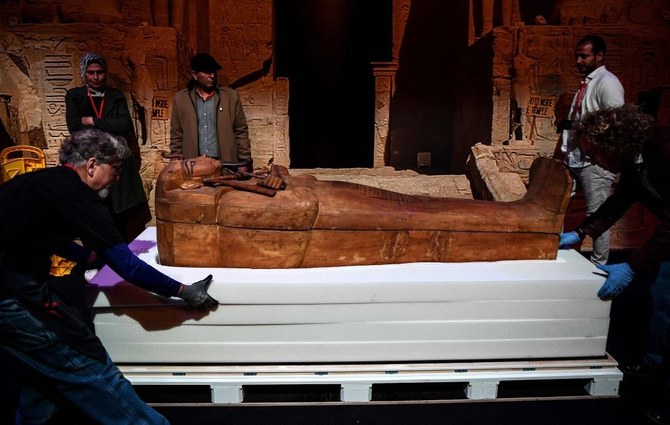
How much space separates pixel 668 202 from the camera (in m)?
2.95

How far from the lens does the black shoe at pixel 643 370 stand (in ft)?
10.8

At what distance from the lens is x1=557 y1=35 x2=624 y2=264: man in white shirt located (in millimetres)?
4234

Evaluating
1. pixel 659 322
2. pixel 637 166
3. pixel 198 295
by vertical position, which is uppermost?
pixel 637 166

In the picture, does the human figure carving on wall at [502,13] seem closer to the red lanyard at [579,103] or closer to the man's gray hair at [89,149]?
the red lanyard at [579,103]

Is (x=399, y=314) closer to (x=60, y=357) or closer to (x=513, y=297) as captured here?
(x=513, y=297)

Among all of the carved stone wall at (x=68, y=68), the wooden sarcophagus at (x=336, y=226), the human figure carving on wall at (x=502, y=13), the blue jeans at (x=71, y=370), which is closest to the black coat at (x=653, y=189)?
the wooden sarcophagus at (x=336, y=226)

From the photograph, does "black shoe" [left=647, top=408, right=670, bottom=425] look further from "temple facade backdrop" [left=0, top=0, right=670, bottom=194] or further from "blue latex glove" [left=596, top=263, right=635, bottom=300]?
"temple facade backdrop" [left=0, top=0, right=670, bottom=194]

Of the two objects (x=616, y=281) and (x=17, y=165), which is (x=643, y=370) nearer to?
(x=616, y=281)

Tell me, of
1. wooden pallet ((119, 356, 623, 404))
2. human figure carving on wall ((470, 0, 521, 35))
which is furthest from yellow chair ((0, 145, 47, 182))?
human figure carving on wall ((470, 0, 521, 35))

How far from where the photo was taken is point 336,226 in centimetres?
310

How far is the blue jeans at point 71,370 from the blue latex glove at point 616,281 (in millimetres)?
2279

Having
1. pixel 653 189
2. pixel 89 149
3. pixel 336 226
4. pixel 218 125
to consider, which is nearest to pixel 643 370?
pixel 653 189

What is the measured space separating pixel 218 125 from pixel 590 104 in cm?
289

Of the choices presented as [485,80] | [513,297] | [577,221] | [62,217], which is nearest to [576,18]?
[485,80]
